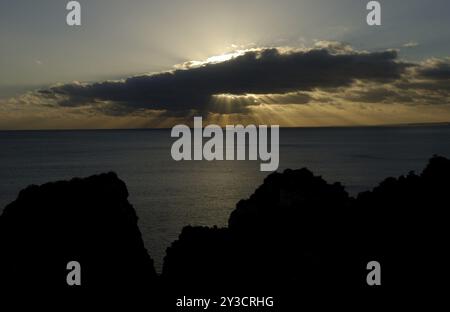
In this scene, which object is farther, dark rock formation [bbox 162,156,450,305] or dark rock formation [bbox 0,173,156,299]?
dark rock formation [bbox 0,173,156,299]

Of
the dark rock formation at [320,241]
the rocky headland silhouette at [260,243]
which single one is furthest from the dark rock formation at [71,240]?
the dark rock formation at [320,241]

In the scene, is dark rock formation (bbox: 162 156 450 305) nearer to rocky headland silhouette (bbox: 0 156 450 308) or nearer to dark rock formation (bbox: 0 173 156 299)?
rocky headland silhouette (bbox: 0 156 450 308)

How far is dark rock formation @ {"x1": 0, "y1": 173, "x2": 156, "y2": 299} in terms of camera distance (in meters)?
28.5

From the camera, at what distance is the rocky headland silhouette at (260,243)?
28406 mm

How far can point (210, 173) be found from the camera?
180250 millimetres

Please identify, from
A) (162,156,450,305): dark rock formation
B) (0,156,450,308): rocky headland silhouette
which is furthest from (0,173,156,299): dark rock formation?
(162,156,450,305): dark rock formation

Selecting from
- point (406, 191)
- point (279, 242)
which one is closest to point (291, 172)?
point (279, 242)

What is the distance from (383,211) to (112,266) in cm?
1717

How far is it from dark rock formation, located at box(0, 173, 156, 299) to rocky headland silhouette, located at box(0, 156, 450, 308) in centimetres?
6

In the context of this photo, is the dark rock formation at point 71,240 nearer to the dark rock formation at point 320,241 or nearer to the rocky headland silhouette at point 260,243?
the rocky headland silhouette at point 260,243

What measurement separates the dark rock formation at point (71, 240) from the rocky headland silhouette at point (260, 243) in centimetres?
6

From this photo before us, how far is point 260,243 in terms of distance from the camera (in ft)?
104

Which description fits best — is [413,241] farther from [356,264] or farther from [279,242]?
[279,242]

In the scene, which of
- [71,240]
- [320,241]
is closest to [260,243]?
[320,241]
